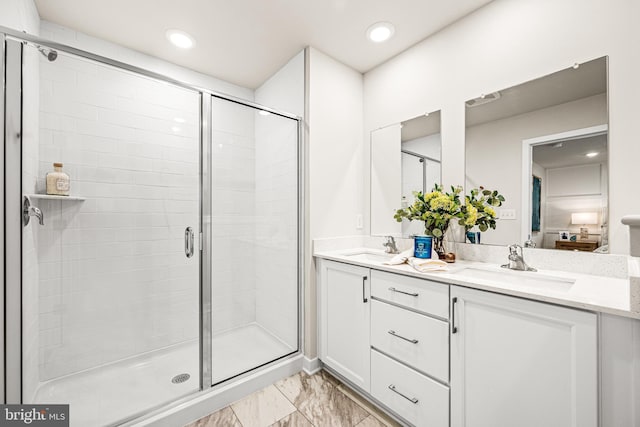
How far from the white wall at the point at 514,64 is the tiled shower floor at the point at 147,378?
1861 millimetres

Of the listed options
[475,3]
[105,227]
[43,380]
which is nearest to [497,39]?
[475,3]

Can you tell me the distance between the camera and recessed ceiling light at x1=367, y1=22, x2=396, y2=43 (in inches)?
71.9

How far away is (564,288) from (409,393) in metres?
0.89

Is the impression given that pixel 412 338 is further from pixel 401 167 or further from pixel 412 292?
pixel 401 167

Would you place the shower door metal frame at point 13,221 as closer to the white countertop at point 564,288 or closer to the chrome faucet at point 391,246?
the white countertop at point 564,288

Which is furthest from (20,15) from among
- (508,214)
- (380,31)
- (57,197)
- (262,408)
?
(508,214)

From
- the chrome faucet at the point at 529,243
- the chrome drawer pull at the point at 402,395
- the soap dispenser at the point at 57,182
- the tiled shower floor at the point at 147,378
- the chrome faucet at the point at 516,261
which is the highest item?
the soap dispenser at the point at 57,182

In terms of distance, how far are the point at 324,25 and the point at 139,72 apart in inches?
47.7

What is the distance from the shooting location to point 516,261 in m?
1.44

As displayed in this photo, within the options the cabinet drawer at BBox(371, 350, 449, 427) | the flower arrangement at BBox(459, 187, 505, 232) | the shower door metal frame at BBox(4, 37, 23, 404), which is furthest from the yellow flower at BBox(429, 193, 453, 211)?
the shower door metal frame at BBox(4, 37, 23, 404)

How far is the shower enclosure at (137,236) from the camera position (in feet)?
4.30

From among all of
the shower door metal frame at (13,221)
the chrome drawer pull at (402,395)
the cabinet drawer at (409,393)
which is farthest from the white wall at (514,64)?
the shower door metal frame at (13,221)

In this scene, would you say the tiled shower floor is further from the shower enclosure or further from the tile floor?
the tile floor

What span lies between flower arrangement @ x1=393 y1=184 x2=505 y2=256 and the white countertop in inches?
9.1
